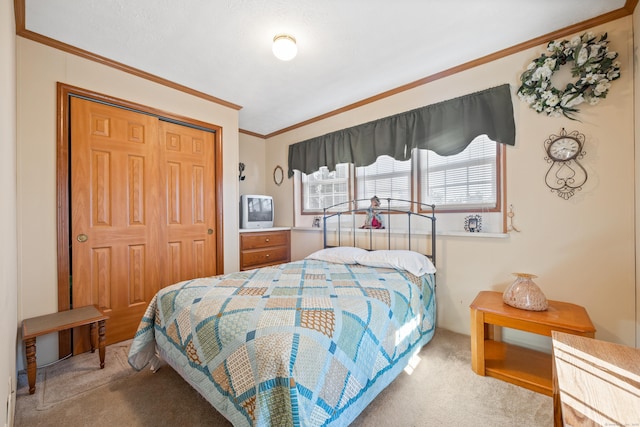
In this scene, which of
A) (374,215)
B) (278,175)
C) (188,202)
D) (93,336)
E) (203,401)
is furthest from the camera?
(278,175)

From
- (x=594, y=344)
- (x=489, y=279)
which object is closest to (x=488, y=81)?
(x=489, y=279)

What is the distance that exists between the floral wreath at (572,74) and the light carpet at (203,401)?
209 centimetres

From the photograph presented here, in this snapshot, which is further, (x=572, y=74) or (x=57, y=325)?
(x=572, y=74)

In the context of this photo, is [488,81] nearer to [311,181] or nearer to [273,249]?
[311,181]

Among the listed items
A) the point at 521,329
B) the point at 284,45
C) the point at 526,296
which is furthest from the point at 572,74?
the point at 284,45

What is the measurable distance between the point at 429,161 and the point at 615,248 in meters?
1.57

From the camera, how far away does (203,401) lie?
1.64 meters

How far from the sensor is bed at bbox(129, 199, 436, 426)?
1.08 meters

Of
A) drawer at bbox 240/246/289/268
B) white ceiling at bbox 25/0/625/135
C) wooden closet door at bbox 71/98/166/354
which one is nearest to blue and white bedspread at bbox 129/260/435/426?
wooden closet door at bbox 71/98/166/354

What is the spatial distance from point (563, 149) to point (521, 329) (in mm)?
1420

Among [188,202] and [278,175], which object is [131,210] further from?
[278,175]

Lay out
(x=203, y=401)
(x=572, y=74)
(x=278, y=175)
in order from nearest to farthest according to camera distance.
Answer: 1. (x=203, y=401)
2. (x=572, y=74)
3. (x=278, y=175)

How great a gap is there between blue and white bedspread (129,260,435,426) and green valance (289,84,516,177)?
57.6 inches

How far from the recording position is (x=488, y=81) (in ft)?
7.84
